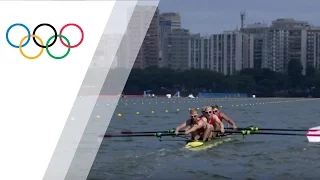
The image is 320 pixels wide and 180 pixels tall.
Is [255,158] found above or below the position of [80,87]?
below

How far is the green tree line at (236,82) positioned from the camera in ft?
249

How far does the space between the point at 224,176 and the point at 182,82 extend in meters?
73.1

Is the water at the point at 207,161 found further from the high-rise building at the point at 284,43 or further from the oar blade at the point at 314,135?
the high-rise building at the point at 284,43

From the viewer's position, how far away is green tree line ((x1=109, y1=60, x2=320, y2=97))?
75.8 m

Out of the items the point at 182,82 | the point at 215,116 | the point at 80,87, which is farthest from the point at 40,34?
the point at 182,82

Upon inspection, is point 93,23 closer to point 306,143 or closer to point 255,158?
point 255,158

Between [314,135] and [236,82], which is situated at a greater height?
[314,135]

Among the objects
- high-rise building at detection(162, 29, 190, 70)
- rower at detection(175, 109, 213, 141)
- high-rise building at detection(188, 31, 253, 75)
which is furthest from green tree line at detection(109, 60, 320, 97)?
rower at detection(175, 109, 213, 141)

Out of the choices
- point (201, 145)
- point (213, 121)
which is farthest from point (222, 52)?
point (201, 145)

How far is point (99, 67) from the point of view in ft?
12.1

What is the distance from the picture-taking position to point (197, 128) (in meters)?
13.1

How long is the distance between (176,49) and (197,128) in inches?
3340

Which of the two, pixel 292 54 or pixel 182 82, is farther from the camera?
pixel 292 54

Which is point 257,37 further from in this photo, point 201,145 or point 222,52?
point 201,145
